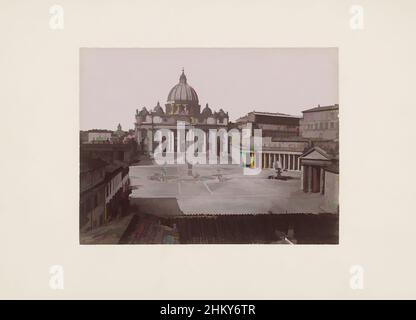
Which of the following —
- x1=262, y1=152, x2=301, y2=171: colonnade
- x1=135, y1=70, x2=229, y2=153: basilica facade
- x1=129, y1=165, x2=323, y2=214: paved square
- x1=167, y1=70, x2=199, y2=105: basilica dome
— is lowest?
x1=129, y1=165, x2=323, y2=214: paved square

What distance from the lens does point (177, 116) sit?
183 inches

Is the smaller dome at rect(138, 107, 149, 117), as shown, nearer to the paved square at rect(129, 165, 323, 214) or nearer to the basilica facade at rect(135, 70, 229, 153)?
the basilica facade at rect(135, 70, 229, 153)

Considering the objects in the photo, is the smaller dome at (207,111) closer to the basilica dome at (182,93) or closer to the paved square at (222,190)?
the basilica dome at (182,93)

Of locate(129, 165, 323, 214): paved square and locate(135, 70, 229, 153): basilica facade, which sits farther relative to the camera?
locate(129, 165, 323, 214): paved square

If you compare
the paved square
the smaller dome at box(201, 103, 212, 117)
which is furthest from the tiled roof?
the smaller dome at box(201, 103, 212, 117)

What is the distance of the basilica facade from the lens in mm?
4535

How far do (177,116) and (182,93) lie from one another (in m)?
0.26

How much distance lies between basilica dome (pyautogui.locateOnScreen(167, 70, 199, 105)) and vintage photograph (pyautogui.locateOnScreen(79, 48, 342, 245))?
0.04 ft

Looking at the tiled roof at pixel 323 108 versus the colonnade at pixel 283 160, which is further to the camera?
the colonnade at pixel 283 160

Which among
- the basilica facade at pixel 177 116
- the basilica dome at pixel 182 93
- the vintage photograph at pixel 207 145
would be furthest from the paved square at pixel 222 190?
the basilica dome at pixel 182 93

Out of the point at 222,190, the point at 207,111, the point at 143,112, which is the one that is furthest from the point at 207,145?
the point at 143,112

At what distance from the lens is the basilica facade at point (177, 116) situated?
4535 millimetres
